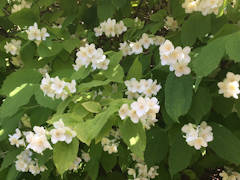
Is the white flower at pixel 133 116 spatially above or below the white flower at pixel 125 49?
above

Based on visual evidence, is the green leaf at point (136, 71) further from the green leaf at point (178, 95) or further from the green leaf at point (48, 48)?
the green leaf at point (48, 48)

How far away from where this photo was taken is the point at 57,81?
61.6 inches

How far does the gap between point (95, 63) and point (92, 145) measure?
0.47 meters

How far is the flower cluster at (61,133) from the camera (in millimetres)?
1306

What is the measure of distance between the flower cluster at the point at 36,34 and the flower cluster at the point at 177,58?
3.01ft

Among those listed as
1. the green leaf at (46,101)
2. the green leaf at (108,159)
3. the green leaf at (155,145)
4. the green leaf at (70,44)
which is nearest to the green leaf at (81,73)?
the green leaf at (46,101)

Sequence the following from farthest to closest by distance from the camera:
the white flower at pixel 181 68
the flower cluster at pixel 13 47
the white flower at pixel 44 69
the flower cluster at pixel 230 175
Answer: the flower cluster at pixel 13 47, the white flower at pixel 44 69, the flower cluster at pixel 230 175, the white flower at pixel 181 68

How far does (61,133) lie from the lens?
1.31 metres

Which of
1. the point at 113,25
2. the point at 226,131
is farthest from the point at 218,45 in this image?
the point at 113,25

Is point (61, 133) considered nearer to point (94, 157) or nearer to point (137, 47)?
point (94, 157)

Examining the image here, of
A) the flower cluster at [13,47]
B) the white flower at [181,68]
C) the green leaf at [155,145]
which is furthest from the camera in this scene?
the flower cluster at [13,47]

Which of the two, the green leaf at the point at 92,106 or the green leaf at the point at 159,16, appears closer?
the green leaf at the point at 92,106

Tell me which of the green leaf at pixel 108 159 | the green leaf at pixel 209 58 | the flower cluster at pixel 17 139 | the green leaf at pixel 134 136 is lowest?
the green leaf at pixel 108 159

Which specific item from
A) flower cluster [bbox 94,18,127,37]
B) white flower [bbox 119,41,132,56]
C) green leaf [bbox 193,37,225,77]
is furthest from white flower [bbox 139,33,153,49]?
green leaf [bbox 193,37,225,77]
